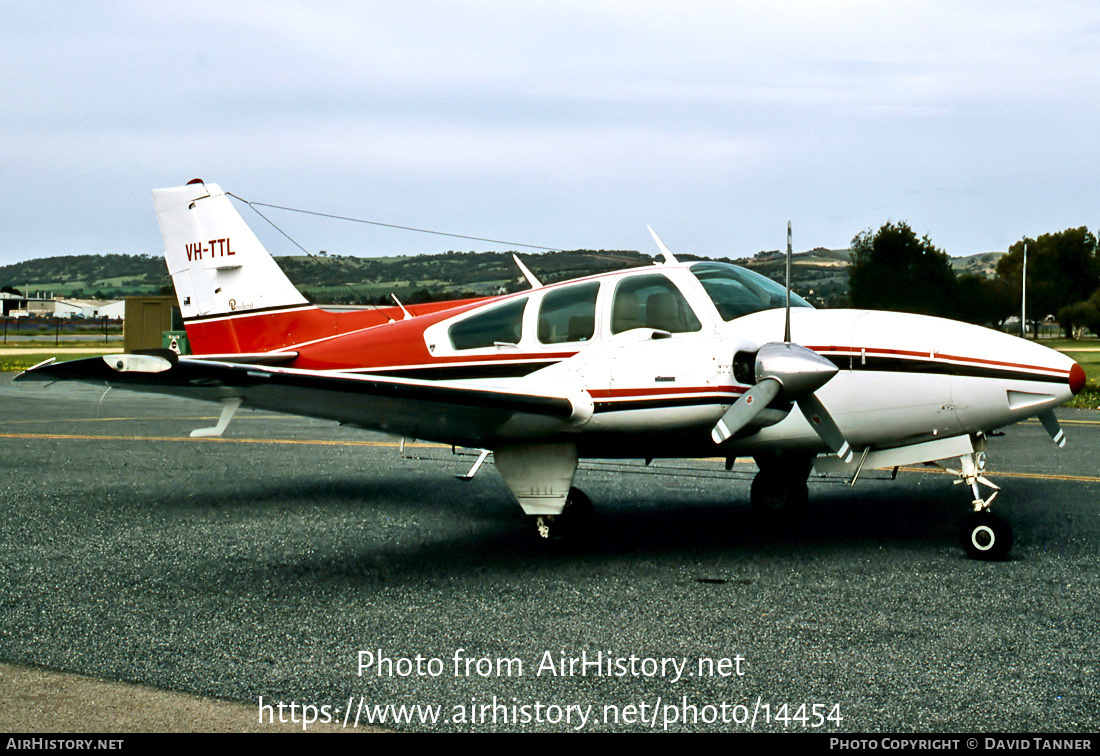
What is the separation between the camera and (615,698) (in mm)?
4562

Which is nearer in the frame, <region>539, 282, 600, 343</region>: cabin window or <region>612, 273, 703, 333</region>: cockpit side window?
<region>612, 273, 703, 333</region>: cockpit side window

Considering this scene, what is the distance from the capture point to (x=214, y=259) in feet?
40.0

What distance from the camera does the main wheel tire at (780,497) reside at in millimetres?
8812

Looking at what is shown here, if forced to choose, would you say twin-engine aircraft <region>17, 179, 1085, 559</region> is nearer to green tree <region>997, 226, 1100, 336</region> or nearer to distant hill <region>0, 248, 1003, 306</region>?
distant hill <region>0, 248, 1003, 306</region>

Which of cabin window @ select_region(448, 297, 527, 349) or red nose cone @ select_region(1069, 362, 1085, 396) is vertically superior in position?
cabin window @ select_region(448, 297, 527, 349)

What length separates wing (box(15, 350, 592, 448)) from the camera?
606cm

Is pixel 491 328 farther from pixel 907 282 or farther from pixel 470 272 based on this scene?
pixel 907 282

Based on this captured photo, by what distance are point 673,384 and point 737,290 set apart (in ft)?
4.57

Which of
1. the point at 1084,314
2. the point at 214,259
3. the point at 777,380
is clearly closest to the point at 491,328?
the point at 777,380

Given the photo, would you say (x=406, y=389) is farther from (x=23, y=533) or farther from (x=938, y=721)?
(x=23, y=533)

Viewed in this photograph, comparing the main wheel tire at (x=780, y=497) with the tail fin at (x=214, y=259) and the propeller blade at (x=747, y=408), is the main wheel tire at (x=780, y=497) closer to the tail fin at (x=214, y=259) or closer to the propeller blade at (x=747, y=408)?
the propeller blade at (x=747, y=408)

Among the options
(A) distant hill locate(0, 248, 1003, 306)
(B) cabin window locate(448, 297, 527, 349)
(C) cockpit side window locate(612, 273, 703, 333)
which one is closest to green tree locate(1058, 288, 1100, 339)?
(A) distant hill locate(0, 248, 1003, 306)

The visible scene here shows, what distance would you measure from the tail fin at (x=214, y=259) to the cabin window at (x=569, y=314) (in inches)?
193

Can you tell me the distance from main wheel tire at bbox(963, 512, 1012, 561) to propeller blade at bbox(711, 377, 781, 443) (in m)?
2.06
